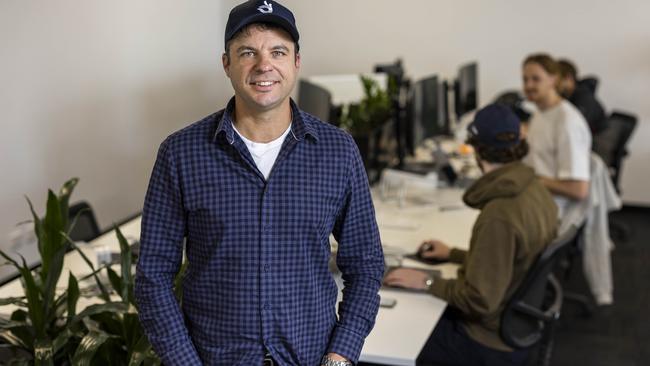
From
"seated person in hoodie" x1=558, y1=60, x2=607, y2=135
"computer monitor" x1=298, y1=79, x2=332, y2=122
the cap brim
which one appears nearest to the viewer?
the cap brim

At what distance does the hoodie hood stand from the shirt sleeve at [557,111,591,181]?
117 centimetres

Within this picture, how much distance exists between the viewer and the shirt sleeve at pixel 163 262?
5.07 ft

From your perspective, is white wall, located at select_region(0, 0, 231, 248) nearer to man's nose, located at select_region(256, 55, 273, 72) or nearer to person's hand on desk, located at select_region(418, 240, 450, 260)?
person's hand on desk, located at select_region(418, 240, 450, 260)

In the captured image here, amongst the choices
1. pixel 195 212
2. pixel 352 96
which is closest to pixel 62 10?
pixel 352 96

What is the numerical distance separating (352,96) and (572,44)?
3159 mm

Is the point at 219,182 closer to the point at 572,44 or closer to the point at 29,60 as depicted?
the point at 29,60

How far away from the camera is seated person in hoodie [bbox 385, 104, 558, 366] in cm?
248

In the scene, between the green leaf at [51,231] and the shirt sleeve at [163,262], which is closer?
the shirt sleeve at [163,262]

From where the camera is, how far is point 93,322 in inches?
86.0

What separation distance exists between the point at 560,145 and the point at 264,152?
259 cm

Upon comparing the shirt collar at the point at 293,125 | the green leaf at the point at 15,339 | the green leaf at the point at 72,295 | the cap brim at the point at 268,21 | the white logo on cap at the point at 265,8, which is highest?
the white logo on cap at the point at 265,8

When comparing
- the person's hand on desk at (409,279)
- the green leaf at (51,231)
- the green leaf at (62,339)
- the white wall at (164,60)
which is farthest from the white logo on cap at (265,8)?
the person's hand on desk at (409,279)

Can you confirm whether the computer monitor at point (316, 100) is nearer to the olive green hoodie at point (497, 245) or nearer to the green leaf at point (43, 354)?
the olive green hoodie at point (497, 245)

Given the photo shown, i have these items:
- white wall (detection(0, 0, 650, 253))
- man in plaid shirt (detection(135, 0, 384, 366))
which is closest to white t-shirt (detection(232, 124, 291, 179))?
man in plaid shirt (detection(135, 0, 384, 366))
